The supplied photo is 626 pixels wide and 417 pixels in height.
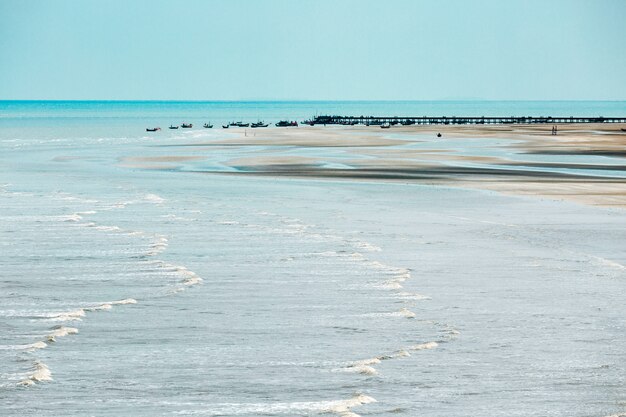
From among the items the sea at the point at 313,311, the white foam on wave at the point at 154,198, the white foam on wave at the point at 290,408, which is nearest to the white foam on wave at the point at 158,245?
the sea at the point at 313,311

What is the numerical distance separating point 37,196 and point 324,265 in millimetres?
16280

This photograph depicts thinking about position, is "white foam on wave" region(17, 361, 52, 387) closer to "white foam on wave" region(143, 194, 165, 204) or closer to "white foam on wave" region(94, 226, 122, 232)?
"white foam on wave" region(94, 226, 122, 232)

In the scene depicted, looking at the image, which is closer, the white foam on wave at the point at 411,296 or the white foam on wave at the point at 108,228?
the white foam on wave at the point at 411,296

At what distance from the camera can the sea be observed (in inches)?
424

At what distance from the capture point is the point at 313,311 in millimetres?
14820

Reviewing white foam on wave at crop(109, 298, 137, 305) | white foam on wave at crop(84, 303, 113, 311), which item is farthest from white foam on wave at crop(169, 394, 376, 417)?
white foam on wave at crop(109, 298, 137, 305)

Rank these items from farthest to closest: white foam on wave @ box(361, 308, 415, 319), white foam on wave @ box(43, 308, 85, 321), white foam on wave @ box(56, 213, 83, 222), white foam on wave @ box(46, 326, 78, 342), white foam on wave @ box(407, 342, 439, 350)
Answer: white foam on wave @ box(56, 213, 83, 222) → white foam on wave @ box(361, 308, 415, 319) → white foam on wave @ box(43, 308, 85, 321) → white foam on wave @ box(46, 326, 78, 342) → white foam on wave @ box(407, 342, 439, 350)

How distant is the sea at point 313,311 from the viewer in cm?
1078

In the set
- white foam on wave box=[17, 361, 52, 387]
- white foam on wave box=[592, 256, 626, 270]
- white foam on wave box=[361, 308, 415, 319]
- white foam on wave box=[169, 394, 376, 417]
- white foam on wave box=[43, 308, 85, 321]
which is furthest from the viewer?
white foam on wave box=[592, 256, 626, 270]

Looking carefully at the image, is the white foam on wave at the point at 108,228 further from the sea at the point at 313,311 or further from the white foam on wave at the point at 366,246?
the white foam on wave at the point at 366,246

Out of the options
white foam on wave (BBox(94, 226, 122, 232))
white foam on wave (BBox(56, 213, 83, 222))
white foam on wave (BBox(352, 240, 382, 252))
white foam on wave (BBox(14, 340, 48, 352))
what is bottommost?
white foam on wave (BBox(56, 213, 83, 222))

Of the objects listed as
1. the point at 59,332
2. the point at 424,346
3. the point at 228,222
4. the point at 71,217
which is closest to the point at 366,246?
the point at 228,222

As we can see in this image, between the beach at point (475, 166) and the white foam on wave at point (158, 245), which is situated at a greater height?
the white foam on wave at point (158, 245)

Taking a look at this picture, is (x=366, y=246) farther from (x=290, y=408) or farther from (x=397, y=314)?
(x=290, y=408)
